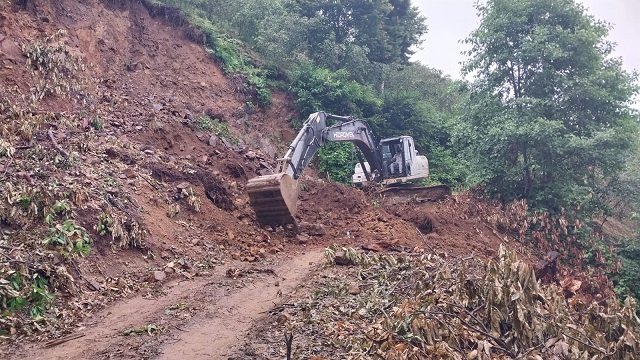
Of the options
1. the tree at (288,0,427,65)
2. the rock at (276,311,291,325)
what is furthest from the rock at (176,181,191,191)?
the tree at (288,0,427,65)

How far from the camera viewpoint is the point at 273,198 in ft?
29.9

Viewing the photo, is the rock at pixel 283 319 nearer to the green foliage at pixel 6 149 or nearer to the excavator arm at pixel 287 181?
the excavator arm at pixel 287 181

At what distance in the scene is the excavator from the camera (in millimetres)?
9094

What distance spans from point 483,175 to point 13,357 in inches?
517

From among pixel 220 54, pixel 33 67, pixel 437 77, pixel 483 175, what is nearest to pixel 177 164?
pixel 33 67

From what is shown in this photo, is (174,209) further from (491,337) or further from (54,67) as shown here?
(491,337)

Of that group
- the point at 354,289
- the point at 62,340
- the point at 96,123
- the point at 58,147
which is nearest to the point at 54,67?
the point at 96,123

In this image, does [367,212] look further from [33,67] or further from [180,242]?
[33,67]

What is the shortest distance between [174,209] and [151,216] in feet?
2.31

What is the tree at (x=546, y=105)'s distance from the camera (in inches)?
523

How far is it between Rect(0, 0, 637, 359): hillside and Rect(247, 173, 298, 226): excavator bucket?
29 cm

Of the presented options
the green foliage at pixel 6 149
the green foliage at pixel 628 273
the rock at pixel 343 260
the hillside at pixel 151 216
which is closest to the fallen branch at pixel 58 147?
the hillside at pixel 151 216

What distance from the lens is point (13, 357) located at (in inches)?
178

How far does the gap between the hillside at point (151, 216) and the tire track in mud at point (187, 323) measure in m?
0.02
